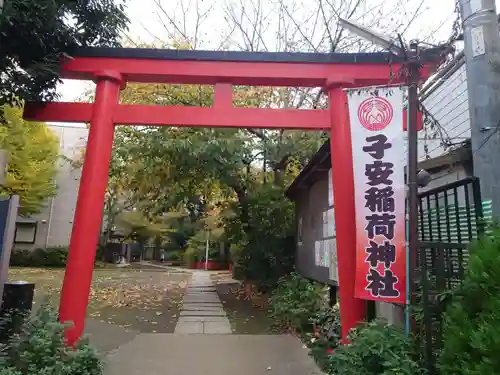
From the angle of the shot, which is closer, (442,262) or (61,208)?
(442,262)

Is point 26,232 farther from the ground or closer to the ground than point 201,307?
farther from the ground

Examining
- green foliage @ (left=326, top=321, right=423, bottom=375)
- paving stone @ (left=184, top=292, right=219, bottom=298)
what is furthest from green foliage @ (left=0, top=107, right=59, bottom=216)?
green foliage @ (left=326, top=321, right=423, bottom=375)

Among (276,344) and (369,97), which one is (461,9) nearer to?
(369,97)

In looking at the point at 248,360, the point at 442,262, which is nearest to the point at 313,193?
the point at 248,360

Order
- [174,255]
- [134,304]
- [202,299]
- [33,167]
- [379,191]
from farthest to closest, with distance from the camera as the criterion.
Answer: [174,255] → [33,167] → [202,299] → [134,304] → [379,191]

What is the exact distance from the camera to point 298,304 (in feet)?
29.9

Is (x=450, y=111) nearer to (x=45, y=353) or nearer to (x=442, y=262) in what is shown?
(x=442, y=262)

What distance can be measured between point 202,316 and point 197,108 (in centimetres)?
609

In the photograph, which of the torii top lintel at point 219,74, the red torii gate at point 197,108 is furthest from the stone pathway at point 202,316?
the torii top lintel at point 219,74

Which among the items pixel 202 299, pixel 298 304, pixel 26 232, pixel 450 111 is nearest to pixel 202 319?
pixel 298 304

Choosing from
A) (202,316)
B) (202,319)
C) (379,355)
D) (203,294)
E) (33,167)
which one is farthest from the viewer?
(33,167)

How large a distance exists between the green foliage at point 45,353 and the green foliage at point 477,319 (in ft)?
12.6

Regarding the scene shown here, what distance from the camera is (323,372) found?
225 inches

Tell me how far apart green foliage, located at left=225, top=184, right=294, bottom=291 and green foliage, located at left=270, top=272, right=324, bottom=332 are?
2.68 meters
